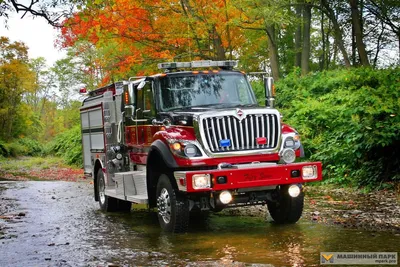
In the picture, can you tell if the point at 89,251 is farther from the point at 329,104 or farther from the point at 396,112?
the point at 329,104

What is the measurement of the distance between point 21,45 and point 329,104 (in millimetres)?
41957

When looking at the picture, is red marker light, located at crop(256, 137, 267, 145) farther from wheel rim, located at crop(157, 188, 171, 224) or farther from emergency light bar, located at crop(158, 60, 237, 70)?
emergency light bar, located at crop(158, 60, 237, 70)

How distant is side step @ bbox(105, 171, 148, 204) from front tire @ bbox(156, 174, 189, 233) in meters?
0.67

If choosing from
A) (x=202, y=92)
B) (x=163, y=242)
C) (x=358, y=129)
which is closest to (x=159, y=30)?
(x=358, y=129)

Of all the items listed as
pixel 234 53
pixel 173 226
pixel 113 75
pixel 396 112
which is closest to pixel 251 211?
pixel 173 226

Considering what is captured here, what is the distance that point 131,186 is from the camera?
1115 cm

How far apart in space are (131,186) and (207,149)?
2.56 meters

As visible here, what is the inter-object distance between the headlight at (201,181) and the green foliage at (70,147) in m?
27.2

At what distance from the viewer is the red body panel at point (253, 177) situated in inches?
339

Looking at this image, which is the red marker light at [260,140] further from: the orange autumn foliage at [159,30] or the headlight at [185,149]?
the orange autumn foliage at [159,30]

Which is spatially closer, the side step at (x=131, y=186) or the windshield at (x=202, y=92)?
the windshield at (x=202, y=92)

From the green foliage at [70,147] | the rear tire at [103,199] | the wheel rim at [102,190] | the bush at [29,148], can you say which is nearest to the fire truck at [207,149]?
the rear tire at [103,199]

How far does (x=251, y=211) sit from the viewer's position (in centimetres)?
1193

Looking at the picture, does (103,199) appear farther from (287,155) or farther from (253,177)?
(253,177)
